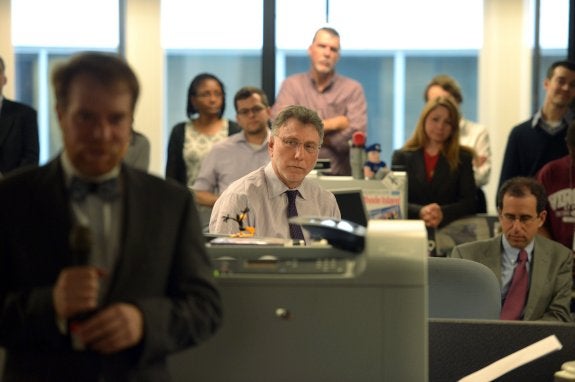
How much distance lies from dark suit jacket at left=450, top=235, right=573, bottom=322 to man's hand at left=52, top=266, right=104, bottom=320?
2728 mm

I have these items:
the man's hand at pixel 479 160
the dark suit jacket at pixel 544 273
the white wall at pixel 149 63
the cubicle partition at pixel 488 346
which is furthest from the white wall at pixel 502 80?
the cubicle partition at pixel 488 346

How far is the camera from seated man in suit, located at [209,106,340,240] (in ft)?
11.4

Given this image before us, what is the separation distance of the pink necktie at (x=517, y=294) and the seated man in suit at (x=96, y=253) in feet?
8.58

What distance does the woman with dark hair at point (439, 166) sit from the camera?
18.7 ft

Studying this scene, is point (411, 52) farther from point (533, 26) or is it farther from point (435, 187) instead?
point (435, 187)

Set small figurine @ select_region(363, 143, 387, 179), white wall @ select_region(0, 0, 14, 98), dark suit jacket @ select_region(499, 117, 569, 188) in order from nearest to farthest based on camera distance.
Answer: small figurine @ select_region(363, 143, 387, 179) < dark suit jacket @ select_region(499, 117, 569, 188) < white wall @ select_region(0, 0, 14, 98)

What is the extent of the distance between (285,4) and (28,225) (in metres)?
6.41

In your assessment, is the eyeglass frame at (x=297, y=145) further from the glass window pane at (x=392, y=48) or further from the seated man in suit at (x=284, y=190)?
the glass window pane at (x=392, y=48)

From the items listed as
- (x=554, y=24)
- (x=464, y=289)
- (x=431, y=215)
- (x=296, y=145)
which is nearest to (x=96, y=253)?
(x=464, y=289)

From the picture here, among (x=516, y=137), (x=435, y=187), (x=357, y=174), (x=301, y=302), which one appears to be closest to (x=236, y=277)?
(x=301, y=302)

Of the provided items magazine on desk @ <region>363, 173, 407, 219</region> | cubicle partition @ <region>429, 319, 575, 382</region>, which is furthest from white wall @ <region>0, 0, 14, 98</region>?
cubicle partition @ <region>429, 319, 575, 382</region>

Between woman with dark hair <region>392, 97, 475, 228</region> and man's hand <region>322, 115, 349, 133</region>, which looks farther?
man's hand <region>322, 115, 349, 133</region>

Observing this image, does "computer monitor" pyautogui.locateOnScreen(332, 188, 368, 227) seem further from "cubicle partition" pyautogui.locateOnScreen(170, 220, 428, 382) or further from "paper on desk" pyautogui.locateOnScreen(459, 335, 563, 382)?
"cubicle partition" pyautogui.locateOnScreen(170, 220, 428, 382)

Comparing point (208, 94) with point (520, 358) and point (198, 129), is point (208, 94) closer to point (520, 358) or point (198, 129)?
point (198, 129)
